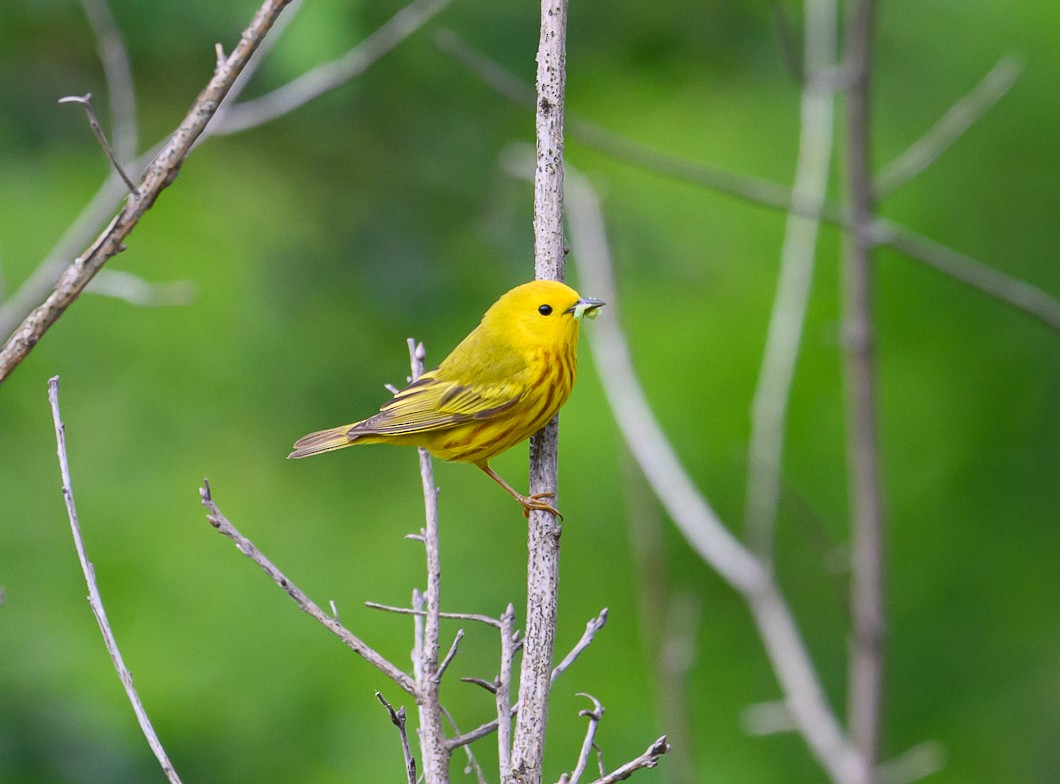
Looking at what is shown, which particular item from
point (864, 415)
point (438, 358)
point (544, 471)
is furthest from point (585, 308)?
point (438, 358)

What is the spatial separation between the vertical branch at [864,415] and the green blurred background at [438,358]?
1.05m

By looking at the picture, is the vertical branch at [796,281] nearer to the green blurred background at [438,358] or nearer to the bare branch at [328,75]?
the green blurred background at [438,358]

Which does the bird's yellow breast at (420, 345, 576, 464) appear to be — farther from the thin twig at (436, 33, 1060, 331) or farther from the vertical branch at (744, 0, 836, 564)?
the vertical branch at (744, 0, 836, 564)

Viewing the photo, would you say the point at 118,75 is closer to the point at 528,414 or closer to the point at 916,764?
the point at 528,414

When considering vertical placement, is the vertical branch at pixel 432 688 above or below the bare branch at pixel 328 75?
below

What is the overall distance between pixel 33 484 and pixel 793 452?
3.97 metres

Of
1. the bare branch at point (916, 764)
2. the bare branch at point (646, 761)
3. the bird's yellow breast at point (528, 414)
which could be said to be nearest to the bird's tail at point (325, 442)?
the bird's yellow breast at point (528, 414)

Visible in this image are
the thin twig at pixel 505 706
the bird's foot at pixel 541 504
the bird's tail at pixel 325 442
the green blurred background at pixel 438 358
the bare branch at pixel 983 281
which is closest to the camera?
the thin twig at pixel 505 706

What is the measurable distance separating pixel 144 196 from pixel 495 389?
153cm

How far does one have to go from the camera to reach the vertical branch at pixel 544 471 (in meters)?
1.73

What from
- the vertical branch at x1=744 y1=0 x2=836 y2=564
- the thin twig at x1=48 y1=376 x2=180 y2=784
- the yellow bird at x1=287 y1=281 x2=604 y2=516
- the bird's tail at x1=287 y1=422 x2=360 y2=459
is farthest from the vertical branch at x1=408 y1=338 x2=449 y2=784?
the vertical branch at x1=744 y1=0 x2=836 y2=564

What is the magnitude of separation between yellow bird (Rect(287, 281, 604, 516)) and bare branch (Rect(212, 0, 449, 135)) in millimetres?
1062

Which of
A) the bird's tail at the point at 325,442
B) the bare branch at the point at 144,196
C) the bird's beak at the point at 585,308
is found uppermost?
the bird's beak at the point at 585,308

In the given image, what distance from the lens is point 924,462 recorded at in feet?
21.1
